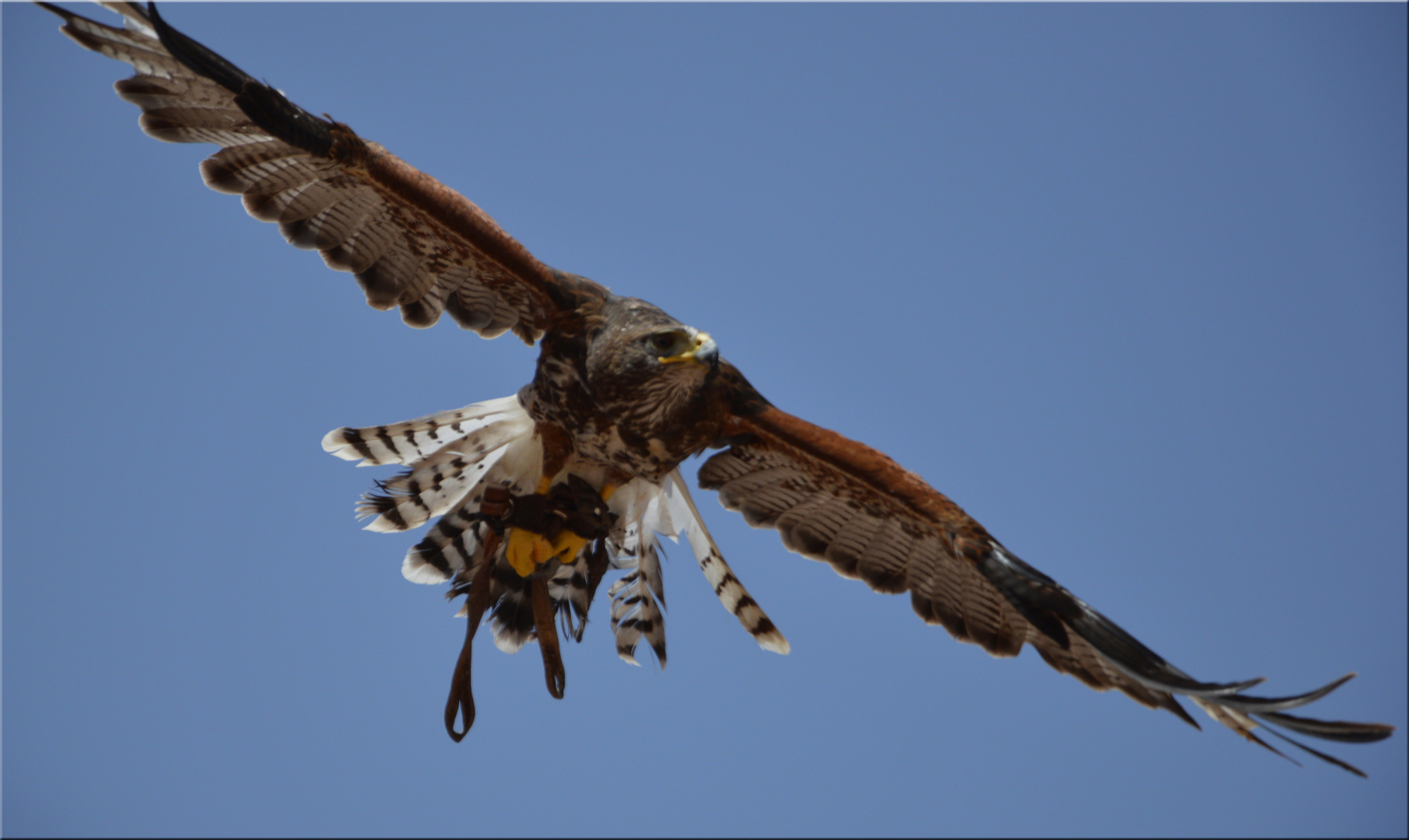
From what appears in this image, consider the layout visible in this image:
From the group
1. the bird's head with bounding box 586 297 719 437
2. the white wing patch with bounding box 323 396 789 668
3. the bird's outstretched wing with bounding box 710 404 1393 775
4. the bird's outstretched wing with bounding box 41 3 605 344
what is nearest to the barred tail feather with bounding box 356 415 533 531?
the white wing patch with bounding box 323 396 789 668

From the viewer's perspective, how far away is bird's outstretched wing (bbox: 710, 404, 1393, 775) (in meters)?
5.70

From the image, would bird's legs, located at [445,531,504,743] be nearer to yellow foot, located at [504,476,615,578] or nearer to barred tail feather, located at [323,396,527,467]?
yellow foot, located at [504,476,615,578]

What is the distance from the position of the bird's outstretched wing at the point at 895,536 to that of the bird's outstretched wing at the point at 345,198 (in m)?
1.53

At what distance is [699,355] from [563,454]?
1.28 m

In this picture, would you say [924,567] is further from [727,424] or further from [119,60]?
[119,60]

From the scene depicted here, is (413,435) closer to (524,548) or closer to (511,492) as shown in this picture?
(511,492)

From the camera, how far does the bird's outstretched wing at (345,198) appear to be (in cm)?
498

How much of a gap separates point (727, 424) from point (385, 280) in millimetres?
2174

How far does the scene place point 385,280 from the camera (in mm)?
5824

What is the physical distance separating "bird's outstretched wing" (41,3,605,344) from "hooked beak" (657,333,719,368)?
767 millimetres

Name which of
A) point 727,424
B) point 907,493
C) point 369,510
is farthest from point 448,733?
point 907,493

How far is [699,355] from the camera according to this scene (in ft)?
17.2

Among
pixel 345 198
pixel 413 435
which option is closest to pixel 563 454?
pixel 413 435

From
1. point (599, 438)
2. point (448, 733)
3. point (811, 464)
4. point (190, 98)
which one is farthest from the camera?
point (811, 464)
